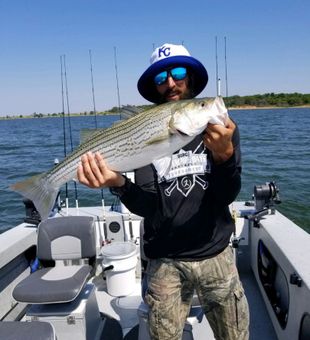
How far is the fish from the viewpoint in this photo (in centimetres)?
217

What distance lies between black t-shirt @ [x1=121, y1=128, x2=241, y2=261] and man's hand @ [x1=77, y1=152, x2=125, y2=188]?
141mm

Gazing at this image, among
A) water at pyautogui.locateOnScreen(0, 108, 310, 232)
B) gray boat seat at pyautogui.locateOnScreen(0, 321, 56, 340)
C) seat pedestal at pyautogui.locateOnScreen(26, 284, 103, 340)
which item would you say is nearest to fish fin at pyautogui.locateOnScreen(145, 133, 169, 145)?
gray boat seat at pyautogui.locateOnScreen(0, 321, 56, 340)

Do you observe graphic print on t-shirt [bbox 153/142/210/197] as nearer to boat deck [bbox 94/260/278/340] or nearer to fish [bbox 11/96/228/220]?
fish [bbox 11/96/228/220]

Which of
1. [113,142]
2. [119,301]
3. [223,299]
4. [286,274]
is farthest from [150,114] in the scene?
[119,301]

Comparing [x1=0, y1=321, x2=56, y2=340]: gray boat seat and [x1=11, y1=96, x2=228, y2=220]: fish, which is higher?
[x1=11, y1=96, x2=228, y2=220]: fish

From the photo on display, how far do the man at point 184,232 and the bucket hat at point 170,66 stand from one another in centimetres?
1

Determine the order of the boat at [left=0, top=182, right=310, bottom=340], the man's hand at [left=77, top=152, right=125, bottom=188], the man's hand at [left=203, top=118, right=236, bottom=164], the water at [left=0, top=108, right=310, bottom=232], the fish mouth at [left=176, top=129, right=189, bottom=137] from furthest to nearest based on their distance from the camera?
the water at [left=0, top=108, right=310, bottom=232] < the boat at [left=0, top=182, right=310, bottom=340] < the man's hand at [left=77, top=152, right=125, bottom=188] < the fish mouth at [left=176, top=129, right=189, bottom=137] < the man's hand at [left=203, top=118, right=236, bottom=164]

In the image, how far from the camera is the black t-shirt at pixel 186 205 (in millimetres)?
2445

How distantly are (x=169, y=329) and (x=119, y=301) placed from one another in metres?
2.72

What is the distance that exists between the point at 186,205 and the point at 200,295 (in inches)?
24.0

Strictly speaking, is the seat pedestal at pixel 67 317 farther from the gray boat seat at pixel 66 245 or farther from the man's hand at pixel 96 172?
the man's hand at pixel 96 172

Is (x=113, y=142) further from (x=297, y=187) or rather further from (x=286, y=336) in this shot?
(x=297, y=187)

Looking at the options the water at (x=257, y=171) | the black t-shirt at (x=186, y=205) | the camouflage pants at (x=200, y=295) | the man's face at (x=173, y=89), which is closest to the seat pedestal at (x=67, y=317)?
the camouflage pants at (x=200, y=295)

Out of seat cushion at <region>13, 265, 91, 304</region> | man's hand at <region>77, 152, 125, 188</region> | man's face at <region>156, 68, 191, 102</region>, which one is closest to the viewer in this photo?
man's hand at <region>77, 152, 125, 188</region>
